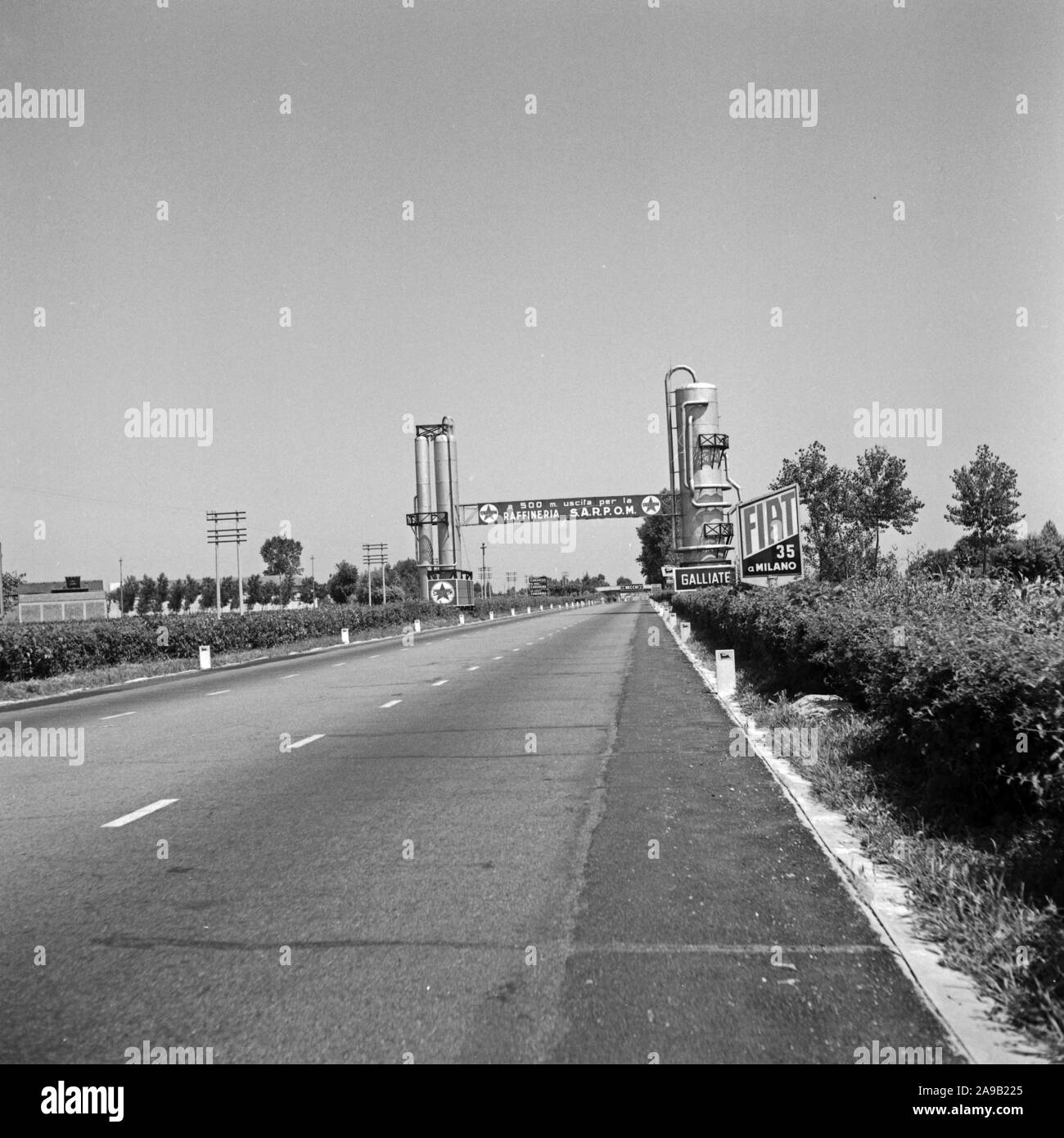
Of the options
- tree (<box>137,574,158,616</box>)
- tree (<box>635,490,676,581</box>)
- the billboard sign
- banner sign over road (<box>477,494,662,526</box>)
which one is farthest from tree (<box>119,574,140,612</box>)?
the billboard sign

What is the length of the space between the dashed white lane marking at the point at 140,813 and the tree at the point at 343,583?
518 ft

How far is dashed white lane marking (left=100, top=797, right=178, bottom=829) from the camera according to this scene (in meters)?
8.42

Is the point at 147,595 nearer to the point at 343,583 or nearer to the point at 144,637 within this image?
the point at 343,583

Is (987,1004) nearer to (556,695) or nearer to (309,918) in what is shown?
(309,918)

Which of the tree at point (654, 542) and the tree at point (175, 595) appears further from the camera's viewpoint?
the tree at point (175, 595)

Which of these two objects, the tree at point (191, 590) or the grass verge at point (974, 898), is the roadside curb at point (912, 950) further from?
the tree at point (191, 590)

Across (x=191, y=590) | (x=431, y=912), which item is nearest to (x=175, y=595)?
(x=191, y=590)

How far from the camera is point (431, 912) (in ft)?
19.4

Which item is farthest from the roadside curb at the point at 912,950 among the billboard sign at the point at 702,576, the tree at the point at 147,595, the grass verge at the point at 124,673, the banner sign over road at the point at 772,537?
the tree at the point at 147,595

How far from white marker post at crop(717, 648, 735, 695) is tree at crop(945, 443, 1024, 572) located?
159 ft

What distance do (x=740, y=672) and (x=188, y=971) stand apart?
15984mm

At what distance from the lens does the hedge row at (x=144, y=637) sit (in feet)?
89.3

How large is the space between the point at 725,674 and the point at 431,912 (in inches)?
490

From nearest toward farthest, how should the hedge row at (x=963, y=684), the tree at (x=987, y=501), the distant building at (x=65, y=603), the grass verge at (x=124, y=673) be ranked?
the hedge row at (x=963, y=684), the grass verge at (x=124, y=673), the tree at (x=987, y=501), the distant building at (x=65, y=603)
